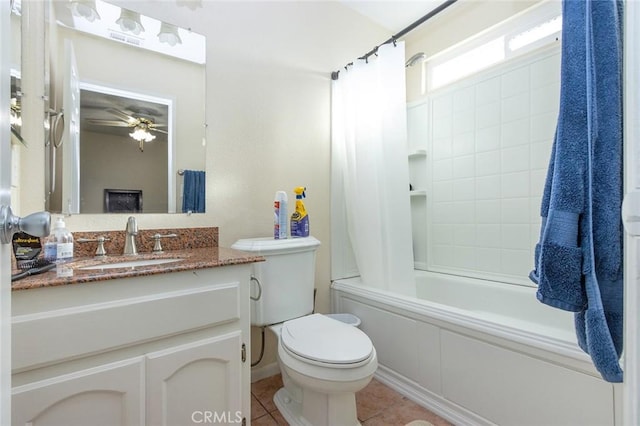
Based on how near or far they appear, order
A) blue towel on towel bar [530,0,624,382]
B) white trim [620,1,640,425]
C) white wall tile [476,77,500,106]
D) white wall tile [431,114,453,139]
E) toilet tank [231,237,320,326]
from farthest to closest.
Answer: white wall tile [431,114,453,139] → white wall tile [476,77,500,106] → toilet tank [231,237,320,326] → blue towel on towel bar [530,0,624,382] → white trim [620,1,640,425]

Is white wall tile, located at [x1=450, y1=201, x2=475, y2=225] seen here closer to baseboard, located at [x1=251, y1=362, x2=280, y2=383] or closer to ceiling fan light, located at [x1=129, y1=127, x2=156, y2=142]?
baseboard, located at [x1=251, y1=362, x2=280, y2=383]

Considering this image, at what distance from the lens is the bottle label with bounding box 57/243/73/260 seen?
3.63 feet

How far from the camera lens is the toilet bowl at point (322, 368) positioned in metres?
1.14

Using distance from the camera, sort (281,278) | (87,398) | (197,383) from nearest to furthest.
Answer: (87,398) → (197,383) → (281,278)

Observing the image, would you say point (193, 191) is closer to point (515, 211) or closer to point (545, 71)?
point (515, 211)

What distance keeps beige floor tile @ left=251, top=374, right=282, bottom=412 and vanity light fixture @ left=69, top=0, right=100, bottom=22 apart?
2.02 metres

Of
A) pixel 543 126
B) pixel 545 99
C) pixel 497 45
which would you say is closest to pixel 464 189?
pixel 543 126

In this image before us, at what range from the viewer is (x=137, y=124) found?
145cm

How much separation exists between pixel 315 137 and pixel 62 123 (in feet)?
4.39

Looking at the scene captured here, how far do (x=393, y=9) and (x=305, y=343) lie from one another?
237 centimetres

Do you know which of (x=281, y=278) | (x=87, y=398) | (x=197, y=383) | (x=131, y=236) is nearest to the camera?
(x=87, y=398)

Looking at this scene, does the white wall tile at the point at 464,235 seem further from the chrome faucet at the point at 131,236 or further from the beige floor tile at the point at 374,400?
the chrome faucet at the point at 131,236

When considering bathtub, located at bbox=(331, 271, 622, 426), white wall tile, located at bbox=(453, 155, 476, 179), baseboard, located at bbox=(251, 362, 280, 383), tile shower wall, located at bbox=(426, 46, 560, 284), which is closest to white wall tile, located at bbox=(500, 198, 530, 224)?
tile shower wall, located at bbox=(426, 46, 560, 284)

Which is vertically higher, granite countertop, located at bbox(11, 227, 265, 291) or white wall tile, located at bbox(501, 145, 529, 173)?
white wall tile, located at bbox(501, 145, 529, 173)
